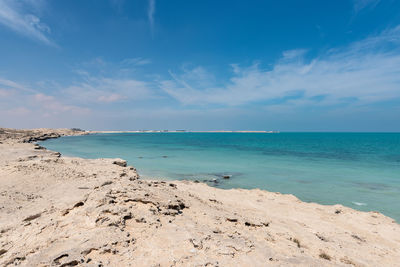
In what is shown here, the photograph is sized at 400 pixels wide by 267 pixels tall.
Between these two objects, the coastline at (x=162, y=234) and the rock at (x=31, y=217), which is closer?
the coastline at (x=162, y=234)

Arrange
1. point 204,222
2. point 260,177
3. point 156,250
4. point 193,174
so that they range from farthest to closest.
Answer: point 193,174 → point 260,177 → point 204,222 → point 156,250

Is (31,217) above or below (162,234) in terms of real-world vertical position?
below

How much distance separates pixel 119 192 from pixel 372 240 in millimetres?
9927

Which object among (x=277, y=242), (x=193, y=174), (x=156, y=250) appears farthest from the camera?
(x=193, y=174)

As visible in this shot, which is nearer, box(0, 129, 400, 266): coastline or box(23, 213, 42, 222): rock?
box(0, 129, 400, 266): coastline

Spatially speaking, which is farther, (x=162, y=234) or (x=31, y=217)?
(x=31, y=217)

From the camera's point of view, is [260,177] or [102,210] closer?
[102,210]

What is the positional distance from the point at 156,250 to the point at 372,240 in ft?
29.1

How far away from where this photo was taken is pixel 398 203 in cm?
1391

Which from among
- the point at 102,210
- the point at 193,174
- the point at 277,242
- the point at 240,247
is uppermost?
the point at 102,210

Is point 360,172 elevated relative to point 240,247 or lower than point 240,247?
lower

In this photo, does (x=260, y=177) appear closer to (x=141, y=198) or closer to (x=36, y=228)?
(x=141, y=198)

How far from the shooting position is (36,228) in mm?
5785

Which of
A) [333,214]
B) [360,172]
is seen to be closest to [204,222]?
[333,214]
